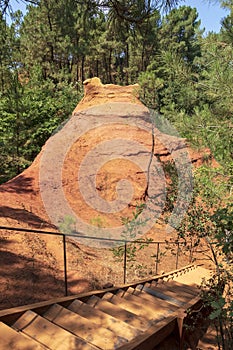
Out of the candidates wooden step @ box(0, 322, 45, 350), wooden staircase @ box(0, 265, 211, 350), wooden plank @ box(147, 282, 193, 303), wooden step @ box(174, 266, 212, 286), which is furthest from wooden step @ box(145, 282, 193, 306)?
wooden step @ box(0, 322, 45, 350)

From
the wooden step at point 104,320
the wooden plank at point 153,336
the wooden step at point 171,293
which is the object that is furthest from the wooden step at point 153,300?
the wooden step at point 104,320

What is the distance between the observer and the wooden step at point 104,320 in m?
2.44

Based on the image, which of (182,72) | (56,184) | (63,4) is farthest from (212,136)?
(56,184)

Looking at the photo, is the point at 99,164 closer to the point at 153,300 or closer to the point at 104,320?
the point at 153,300

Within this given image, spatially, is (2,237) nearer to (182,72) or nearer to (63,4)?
(63,4)

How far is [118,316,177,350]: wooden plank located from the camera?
7.14 feet

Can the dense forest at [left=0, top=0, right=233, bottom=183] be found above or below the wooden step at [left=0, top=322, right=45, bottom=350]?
above

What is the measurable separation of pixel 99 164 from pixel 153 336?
9615mm

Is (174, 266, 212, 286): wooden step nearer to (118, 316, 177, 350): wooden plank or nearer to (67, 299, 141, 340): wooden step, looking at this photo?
(118, 316, 177, 350): wooden plank

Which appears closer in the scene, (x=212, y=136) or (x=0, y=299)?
(x=0, y=299)

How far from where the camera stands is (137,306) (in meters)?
3.32

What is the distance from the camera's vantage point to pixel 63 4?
11.2 ft

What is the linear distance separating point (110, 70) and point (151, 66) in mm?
8165

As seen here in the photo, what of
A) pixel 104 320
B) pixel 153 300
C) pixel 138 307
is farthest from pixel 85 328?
pixel 153 300
